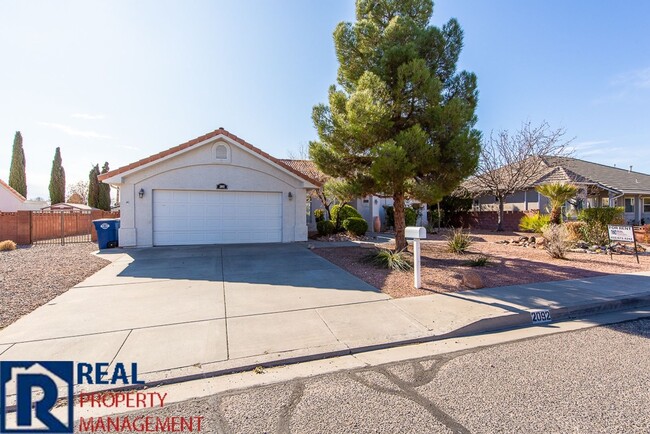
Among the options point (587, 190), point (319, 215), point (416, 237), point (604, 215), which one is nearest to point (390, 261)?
point (416, 237)

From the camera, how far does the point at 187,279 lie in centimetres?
715

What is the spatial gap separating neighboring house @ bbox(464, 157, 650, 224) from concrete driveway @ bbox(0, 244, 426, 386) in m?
20.3

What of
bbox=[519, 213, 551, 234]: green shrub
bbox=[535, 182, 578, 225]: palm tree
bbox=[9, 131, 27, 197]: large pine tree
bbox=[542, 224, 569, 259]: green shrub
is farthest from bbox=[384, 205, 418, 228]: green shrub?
bbox=[9, 131, 27, 197]: large pine tree

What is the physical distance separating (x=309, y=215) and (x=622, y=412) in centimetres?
1605

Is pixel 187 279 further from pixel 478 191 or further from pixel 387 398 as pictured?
pixel 478 191

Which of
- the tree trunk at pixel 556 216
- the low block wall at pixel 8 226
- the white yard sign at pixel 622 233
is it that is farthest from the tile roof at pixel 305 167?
the low block wall at pixel 8 226

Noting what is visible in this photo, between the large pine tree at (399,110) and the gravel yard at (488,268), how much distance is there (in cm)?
187

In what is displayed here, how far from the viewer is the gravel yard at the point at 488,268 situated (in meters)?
6.79

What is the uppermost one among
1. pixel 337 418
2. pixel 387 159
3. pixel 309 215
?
pixel 387 159

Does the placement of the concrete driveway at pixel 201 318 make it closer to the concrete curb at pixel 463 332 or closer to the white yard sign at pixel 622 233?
the concrete curb at pixel 463 332

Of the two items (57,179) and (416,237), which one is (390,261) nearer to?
(416,237)

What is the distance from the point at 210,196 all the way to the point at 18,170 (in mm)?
28210

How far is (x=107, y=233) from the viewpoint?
11.7m

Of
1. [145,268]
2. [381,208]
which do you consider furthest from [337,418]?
[381,208]
